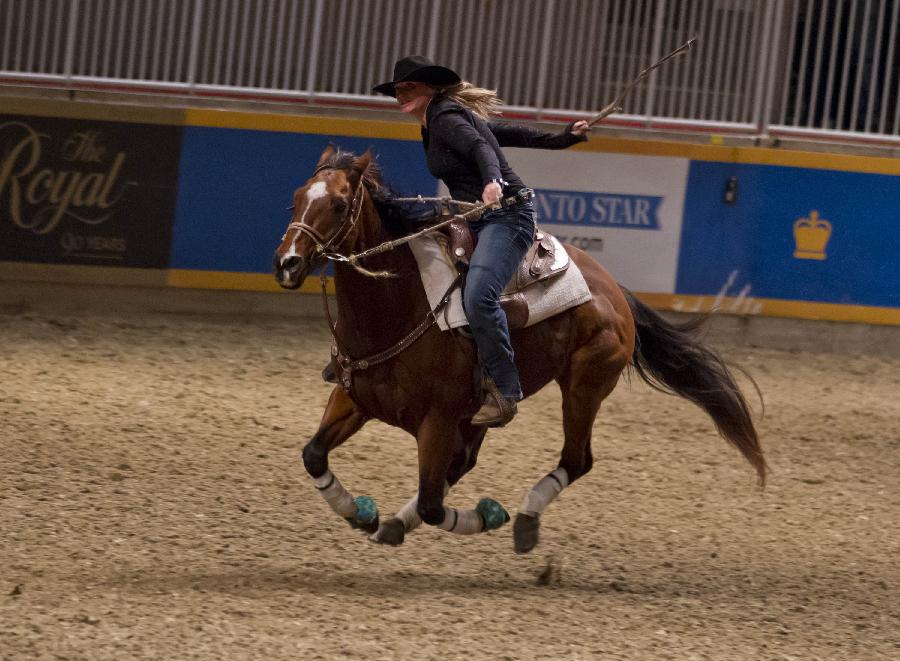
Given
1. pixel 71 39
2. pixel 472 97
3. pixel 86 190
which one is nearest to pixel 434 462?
pixel 472 97

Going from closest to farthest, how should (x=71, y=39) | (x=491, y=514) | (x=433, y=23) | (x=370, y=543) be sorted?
(x=491, y=514)
(x=370, y=543)
(x=71, y=39)
(x=433, y=23)

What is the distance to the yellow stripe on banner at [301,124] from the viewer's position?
36.0 ft

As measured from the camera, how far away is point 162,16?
11.0 meters

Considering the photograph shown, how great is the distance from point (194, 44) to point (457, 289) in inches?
233

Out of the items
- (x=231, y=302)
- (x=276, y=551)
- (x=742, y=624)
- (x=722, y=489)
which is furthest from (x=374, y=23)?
(x=742, y=624)

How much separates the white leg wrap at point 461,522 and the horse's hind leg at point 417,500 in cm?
11

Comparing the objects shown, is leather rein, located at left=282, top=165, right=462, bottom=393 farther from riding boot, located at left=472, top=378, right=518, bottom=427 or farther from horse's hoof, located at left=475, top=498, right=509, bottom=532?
horse's hoof, located at left=475, top=498, right=509, bottom=532

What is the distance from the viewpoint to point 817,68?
1184 centimetres

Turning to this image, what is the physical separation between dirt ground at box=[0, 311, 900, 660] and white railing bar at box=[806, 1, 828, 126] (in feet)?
9.26

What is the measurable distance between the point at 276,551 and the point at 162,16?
621 centimetres

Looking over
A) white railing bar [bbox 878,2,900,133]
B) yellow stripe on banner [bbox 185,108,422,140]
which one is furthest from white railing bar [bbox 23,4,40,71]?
white railing bar [bbox 878,2,900,133]

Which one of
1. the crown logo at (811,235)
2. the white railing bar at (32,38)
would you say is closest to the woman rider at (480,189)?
the white railing bar at (32,38)

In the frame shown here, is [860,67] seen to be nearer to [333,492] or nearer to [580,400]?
A: [580,400]

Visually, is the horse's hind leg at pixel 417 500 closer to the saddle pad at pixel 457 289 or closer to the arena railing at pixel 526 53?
the saddle pad at pixel 457 289
